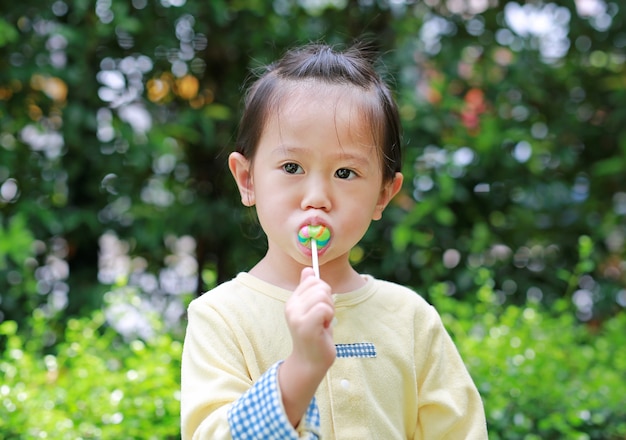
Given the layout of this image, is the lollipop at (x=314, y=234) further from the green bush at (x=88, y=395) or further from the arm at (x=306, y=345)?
the green bush at (x=88, y=395)

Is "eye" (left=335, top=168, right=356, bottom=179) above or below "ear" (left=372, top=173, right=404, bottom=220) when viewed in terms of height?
above

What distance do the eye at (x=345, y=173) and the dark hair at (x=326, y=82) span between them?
0.32 ft

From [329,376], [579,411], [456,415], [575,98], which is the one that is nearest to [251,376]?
[329,376]

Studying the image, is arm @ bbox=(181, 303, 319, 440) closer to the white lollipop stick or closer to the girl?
the girl

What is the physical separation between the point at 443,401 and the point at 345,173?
0.50 metres

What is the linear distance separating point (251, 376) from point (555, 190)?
8.15ft

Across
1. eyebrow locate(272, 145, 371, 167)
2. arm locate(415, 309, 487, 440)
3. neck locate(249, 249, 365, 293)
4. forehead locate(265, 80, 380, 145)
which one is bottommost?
arm locate(415, 309, 487, 440)

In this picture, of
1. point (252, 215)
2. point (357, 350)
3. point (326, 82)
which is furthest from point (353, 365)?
point (252, 215)

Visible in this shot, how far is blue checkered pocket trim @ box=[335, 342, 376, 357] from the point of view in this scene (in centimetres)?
168

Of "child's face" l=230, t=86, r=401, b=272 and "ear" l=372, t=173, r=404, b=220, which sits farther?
"ear" l=372, t=173, r=404, b=220

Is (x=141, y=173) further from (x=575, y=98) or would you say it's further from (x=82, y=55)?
(x=575, y=98)

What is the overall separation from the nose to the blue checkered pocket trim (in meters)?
0.27

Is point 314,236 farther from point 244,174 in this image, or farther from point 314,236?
point 244,174

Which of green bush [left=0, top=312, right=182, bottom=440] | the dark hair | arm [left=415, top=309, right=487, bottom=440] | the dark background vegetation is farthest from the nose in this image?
the dark background vegetation
